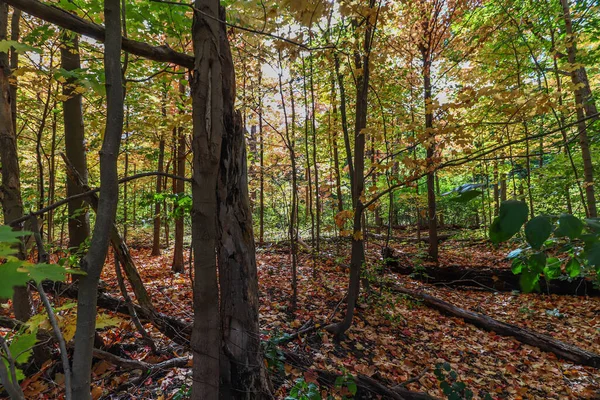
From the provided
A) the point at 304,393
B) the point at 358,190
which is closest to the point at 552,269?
the point at 304,393

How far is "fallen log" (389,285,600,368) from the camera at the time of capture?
13.3ft

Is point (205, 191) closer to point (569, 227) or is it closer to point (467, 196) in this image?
point (467, 196)

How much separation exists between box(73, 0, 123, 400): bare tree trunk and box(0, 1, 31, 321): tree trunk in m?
2.16

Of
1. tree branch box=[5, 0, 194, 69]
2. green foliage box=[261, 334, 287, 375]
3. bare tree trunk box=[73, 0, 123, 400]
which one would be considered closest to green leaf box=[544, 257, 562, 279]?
bare tree trunk box=[73, 0, 123, 400]

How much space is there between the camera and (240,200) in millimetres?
2047

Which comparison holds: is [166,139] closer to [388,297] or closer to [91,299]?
[388,297]

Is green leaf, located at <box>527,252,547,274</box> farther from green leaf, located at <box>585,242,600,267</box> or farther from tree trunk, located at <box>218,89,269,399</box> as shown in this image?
tree trunk, located at <box>218,89,269,399</box>

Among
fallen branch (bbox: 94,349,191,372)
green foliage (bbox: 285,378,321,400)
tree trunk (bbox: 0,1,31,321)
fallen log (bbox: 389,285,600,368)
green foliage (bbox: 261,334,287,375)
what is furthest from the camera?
fallen log (bbox: 389,285,600,368)

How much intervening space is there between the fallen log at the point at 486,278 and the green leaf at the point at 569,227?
16.8 feet

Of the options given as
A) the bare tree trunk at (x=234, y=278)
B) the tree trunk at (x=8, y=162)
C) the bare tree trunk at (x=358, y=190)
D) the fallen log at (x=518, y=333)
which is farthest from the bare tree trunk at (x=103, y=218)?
the fallen log at (x=518, y=333)

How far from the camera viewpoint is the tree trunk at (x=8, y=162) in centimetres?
247

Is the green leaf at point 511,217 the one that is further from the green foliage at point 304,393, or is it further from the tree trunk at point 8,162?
the tree trunk at point 8,162

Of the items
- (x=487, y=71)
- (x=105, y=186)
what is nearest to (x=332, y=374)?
(x=105, y=186)

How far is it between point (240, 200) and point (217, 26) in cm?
106
